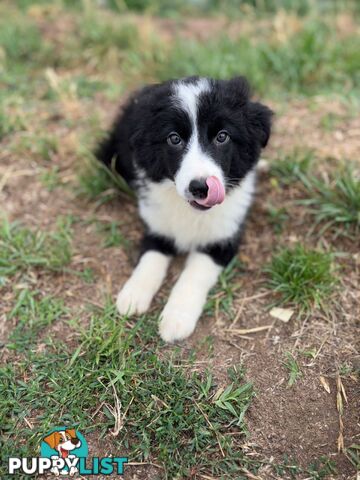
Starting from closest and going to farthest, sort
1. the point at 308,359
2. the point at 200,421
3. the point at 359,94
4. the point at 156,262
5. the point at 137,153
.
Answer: the point at 200,421 → the point at 308,359 → the point at 137,153 → the point at 156,262 → the point at 359,94

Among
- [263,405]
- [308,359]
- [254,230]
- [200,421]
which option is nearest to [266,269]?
[254,230]

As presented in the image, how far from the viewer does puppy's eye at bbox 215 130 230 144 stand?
9.07 ft

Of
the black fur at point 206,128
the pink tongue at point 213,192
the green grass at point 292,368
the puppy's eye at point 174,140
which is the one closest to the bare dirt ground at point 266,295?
the green grass at point 292,368

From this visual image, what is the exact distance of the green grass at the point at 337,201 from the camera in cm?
346

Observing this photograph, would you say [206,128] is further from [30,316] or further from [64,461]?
[64,461]

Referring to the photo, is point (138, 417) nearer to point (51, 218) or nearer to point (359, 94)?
point (51, 218)

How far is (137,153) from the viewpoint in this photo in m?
3.03

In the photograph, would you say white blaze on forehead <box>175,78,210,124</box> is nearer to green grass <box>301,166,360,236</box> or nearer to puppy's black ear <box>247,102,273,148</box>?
puppy's black ear <box>247,102,273,148</box>

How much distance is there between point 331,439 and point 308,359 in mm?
473

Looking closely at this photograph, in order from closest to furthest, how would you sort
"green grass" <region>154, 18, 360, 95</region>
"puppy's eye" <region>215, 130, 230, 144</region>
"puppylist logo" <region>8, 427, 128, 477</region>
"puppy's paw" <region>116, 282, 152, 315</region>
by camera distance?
"puppylist logo" <region>8, 427, 128, 477</region>
"puppy's eye" <region>215, 130, 230, 144</region>
"puppy's paw" <region>116, 282, 152, 315</region>
"green grass" <region>154, 18, 360, 95</region>

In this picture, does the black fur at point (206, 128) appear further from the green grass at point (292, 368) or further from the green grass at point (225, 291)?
the green grass at point (292, 368)

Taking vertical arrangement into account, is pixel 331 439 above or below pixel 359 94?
below

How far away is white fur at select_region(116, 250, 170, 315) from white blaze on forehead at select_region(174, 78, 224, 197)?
744 mm

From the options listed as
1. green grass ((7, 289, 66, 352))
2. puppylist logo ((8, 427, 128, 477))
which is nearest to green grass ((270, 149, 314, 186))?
green grass ((7, 289, 66, 352))
